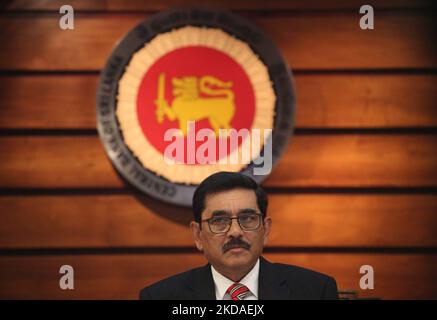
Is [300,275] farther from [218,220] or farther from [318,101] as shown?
[318,101]

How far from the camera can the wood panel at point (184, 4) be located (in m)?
2.80

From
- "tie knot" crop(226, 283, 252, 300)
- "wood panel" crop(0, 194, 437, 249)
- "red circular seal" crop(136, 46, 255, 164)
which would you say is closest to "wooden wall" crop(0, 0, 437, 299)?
"wood panel" crop(0, 194, 437, 249)

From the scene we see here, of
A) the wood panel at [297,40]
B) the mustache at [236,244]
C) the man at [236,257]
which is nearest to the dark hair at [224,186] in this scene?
the man at [236,257]

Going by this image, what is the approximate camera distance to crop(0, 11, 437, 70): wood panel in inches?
110

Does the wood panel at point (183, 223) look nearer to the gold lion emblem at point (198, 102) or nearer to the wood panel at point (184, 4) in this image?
the gold lion emblem at point (198, 102)

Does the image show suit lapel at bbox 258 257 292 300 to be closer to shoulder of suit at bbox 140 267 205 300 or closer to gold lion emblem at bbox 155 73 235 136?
shoulder of suit at bbox 140 267 205 300

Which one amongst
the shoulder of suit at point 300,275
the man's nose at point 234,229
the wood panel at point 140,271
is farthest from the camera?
the wood panel at point 140,271

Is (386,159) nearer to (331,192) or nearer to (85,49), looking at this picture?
(331,192)

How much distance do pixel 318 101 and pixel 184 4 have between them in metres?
0.82

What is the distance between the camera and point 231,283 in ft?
5.22

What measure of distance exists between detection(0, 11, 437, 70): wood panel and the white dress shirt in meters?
1.44

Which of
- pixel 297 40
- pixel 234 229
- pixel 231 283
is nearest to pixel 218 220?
pixel 234 229

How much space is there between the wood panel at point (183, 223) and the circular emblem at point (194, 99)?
0.64 ft
